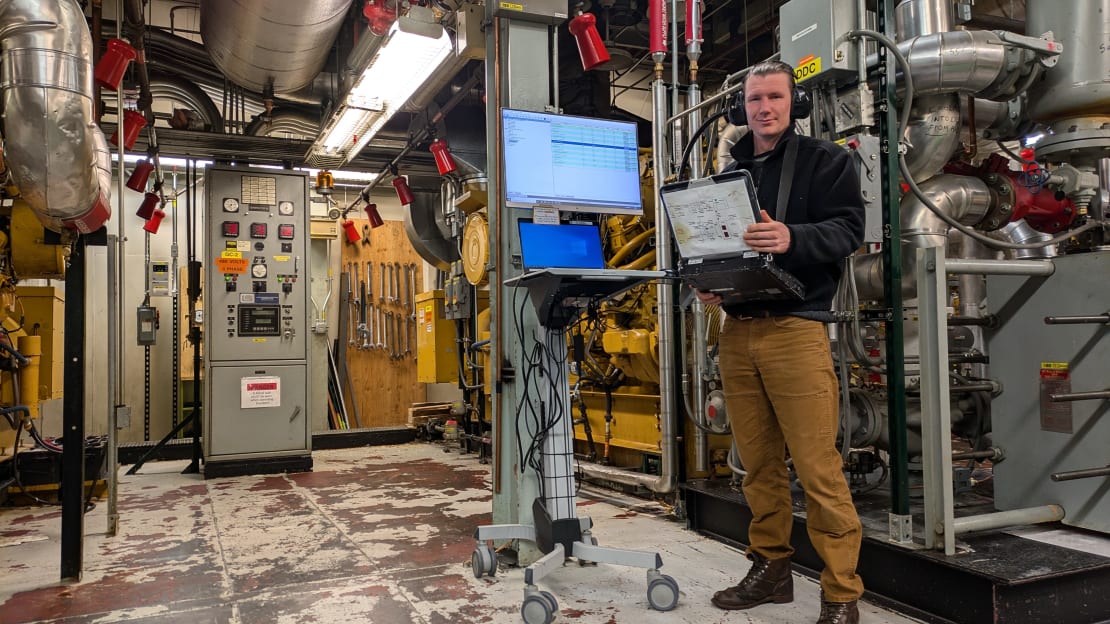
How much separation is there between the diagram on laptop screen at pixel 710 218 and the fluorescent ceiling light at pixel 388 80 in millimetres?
2235

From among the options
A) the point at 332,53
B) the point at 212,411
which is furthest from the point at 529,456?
the point at 332,53

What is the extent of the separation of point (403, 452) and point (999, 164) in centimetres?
528

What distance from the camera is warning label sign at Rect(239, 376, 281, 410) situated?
6117mm

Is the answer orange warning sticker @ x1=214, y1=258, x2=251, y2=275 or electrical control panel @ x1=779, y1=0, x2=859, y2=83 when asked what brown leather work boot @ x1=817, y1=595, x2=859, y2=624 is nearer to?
electrical control panel @ x1=779, y1=0, x2=859, y2=83

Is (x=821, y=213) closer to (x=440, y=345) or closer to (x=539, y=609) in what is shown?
(x=539, y=609)

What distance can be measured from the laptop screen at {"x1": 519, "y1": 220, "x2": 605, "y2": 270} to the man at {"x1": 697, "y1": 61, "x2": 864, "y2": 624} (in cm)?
64

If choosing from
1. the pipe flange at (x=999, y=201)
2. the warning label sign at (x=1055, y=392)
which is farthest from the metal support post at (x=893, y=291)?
the pipe flange at (x=999, y=201)

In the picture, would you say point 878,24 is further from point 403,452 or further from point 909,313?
point 403,452

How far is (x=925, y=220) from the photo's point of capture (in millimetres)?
3246

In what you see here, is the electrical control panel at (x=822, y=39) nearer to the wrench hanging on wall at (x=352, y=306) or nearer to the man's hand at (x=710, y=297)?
the man's hand at (x=710, y=297)

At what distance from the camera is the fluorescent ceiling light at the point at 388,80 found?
399 cm

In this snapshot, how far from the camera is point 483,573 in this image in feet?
9.81

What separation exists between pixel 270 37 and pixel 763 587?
13.1ft

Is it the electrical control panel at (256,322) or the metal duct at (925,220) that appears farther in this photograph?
the electrical control panel at (256,322)
